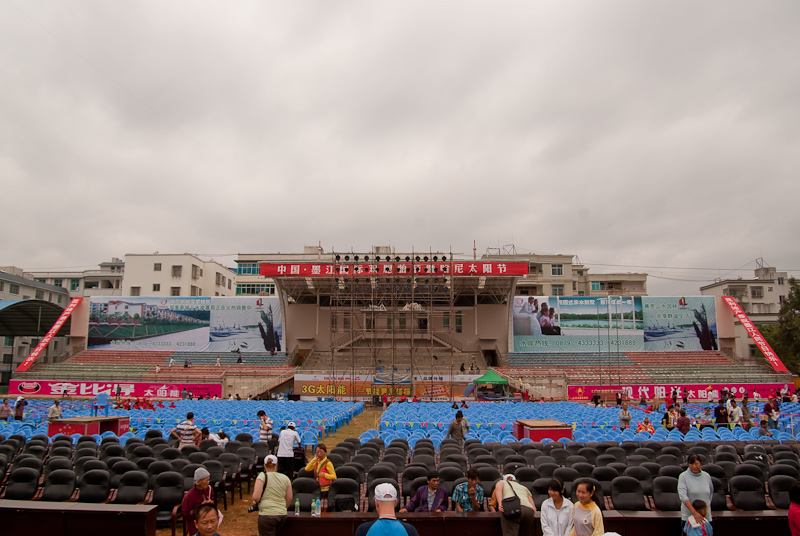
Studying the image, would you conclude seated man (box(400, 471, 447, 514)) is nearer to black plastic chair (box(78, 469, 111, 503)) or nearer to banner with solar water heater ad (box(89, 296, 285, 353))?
black plastic chair (box(78, 469, 111, 503))

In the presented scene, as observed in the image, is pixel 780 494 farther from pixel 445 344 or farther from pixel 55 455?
pixel 445 344

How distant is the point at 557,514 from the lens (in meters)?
5.88

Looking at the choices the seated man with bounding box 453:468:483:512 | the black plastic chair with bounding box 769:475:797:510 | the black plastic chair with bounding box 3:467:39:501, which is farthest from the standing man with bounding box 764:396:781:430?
the black plastic chair with bounding box 3:467:39:501

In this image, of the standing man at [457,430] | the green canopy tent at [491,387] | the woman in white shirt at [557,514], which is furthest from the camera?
the green canopy tent at [491,387]

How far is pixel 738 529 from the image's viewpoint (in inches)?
254

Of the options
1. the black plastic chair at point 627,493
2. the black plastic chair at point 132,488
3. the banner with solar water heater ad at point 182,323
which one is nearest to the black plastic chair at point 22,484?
the black plastic chair at point 132,488

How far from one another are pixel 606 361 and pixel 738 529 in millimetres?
41371

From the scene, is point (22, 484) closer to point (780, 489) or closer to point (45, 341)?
point (780, 489)

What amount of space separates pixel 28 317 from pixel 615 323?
49.5 meters

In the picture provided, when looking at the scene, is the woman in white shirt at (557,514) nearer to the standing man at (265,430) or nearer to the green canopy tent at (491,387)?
the standing man at (265,430)

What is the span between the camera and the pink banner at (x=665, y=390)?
3550 centimetres

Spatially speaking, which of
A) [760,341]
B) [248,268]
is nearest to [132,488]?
[760,341]

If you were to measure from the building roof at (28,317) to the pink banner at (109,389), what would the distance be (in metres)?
6.00

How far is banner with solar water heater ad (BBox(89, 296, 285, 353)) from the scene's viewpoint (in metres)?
48.2
